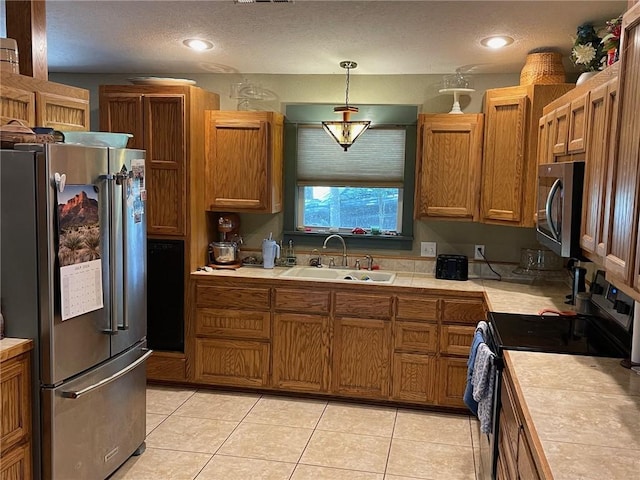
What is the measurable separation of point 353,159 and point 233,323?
1550mm

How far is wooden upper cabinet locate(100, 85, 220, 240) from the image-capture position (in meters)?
4.02

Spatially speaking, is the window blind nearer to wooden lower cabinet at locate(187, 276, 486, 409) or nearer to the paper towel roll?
wooden lower cabinet at locate(187, 276, 486, 409)

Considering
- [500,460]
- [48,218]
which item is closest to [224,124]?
[48,218]

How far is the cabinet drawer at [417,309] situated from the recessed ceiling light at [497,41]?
5.36ft

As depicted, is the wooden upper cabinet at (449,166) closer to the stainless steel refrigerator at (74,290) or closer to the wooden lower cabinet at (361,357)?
the wooden lower cabinet at (361,357)

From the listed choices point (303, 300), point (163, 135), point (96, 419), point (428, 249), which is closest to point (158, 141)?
point (163, 135)

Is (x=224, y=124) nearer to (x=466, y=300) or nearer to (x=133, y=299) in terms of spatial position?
(x=133, y=299)

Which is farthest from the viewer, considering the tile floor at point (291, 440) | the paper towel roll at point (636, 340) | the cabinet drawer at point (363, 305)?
the cabinet drawer at point (363, 305)

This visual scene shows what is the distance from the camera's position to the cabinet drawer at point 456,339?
3791 millimetres

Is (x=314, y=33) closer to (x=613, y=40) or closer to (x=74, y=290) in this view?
(x=613, y=40)

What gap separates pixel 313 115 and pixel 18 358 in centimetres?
282

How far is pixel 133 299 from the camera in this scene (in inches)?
118

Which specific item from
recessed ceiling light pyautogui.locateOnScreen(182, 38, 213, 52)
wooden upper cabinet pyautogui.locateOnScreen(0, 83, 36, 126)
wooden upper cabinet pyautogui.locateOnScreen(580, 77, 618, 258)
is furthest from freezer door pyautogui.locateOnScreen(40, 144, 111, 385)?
wooden upper cabinet pyautogui.locateOnScreen(580, 77, 618, 258)

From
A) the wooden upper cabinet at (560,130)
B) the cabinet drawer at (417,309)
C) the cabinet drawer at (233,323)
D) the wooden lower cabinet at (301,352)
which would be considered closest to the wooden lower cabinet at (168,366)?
the cabinet drawer at (233,323)
